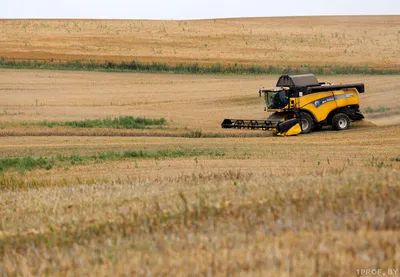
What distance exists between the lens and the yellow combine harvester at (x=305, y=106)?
25.4 metres

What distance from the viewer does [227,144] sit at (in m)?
22.3

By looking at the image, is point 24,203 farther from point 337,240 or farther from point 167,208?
point 337,240

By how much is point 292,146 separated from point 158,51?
30137 mm

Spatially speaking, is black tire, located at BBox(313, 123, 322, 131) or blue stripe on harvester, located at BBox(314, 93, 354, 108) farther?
black tire, located at BBox(313, 123, 322, 131)

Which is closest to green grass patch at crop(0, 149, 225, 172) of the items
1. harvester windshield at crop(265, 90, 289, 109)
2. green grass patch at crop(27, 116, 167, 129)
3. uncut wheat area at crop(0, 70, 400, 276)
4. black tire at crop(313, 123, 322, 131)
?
uncut wheat area at crop(0, 70, 400, 276)

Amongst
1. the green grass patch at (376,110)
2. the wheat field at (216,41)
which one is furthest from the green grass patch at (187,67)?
the green grass patch at (376,110)

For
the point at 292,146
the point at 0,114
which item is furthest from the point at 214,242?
the point at 0,114

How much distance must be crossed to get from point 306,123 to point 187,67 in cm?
2035

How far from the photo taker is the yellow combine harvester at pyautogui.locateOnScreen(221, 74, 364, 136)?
83.5 feet

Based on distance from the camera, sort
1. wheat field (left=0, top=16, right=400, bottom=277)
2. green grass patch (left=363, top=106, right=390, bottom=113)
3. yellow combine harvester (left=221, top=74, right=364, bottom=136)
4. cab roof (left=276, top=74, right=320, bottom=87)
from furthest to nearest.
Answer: green grass patch (left=363, top=106, right=390, bottom=113) < cab roof (left=276, top=74, right=320, bottom=87) < yellow combine harvester (left=221, top=74, right=364, bottom=136) < wheat field (left=0, top=16, right=400, bottom=277)

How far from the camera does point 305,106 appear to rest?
25562 mm

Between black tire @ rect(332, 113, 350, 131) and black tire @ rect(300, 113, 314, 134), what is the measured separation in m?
0.89

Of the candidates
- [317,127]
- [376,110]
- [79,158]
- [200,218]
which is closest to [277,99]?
[317,127]

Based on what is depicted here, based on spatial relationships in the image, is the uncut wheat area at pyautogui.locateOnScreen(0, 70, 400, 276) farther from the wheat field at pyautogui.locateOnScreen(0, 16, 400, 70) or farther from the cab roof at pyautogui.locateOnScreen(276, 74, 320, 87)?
the wheat field at pyautogui.locateOnScreen(0, 16, 400, 70)
